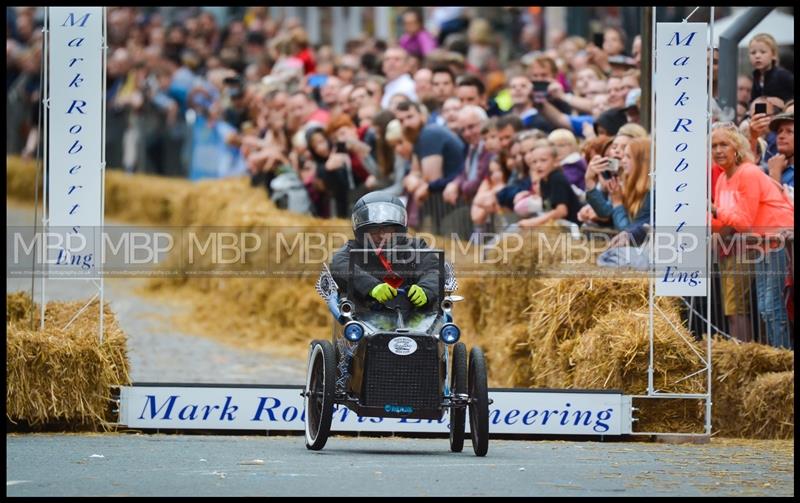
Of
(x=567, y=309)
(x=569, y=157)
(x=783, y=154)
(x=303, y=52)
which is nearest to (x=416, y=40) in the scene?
(x=303, y=52)

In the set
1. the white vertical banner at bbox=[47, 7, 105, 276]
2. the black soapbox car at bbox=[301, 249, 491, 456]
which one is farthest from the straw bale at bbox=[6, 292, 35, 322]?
the black soapbox car at bbox=[301, 249, 491, 456]

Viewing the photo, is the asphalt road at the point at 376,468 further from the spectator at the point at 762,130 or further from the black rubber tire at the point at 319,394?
the spectator at the point at 762,130

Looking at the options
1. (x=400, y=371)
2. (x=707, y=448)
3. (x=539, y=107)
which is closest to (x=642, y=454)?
(x=707, y=448)

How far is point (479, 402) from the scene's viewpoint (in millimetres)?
12320

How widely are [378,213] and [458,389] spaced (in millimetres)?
1344

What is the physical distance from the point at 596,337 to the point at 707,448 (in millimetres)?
1392

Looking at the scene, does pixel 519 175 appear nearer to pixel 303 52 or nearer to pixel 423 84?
A: pixel 423 84

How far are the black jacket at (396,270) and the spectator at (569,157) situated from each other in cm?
527

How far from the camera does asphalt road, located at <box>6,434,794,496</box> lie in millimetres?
10734

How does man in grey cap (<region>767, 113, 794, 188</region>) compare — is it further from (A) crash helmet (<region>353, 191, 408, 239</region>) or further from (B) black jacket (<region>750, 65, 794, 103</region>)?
(A) crash helmet (<region>353, 191, 408, 239</region>)

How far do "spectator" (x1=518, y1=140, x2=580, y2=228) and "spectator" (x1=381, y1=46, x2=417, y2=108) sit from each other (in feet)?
13.7

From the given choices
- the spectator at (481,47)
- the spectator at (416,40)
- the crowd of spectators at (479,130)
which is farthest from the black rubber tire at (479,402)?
the spectator at (481,47)

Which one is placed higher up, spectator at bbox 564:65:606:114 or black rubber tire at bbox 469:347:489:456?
spectator at bbox 564:65:606:114

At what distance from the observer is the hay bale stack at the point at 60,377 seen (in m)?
14.0
